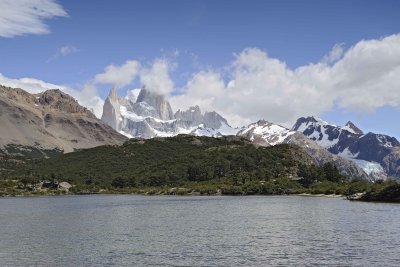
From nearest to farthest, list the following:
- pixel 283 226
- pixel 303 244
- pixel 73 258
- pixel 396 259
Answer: pixel 396 259
pixel 73 258
pixel 303 244
pixel 283 226

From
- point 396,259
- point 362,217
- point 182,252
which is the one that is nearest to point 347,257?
point 396,259

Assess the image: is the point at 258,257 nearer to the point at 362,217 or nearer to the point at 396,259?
the point at 396,259

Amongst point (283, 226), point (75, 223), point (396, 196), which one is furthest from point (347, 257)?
point (396, 196)

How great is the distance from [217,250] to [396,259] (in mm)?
22727

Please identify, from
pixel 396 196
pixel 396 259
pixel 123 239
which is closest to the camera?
pixel 396 259

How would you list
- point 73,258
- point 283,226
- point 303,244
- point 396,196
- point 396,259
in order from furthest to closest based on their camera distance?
point 396,196 < point 283,226 < point 303,244 < point 73,258 < point 396,259

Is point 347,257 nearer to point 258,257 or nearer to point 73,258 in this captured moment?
point 258,257

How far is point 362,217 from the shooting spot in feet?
347

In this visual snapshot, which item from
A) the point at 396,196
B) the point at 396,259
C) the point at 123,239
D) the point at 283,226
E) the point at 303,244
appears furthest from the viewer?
the point at 396,196

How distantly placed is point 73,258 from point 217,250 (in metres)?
19.1

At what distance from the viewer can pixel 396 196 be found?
17150 centimetres

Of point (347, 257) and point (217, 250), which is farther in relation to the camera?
point (217, 250)

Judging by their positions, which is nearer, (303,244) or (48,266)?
(48,266)

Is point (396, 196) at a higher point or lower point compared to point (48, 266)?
higher
